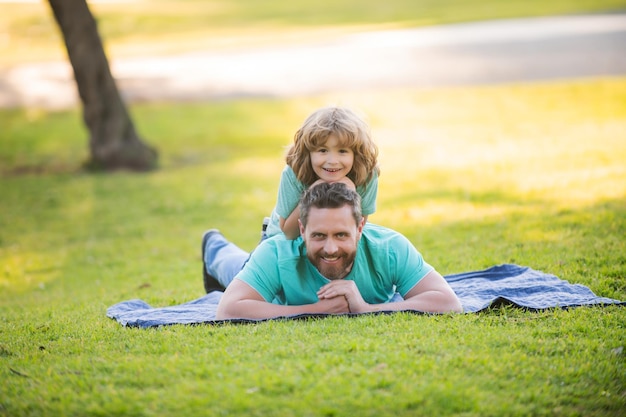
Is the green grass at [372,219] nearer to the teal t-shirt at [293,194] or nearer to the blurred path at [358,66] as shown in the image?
the teal t-shirt at [293,194]

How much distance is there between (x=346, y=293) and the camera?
543 centimetres

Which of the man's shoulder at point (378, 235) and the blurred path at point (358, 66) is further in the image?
the blurred path at point (358, 66)

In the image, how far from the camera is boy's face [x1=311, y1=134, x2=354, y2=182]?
567 cm

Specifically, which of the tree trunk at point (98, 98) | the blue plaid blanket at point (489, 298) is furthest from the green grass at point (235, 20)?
the blue plaid blanket at point (489, 298)

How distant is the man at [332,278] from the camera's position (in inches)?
213

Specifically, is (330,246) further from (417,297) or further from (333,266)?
(417,297)

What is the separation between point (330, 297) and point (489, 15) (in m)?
37.9

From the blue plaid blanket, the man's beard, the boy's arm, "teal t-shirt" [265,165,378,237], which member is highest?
"teal t-shirt" [265,165,378,237]

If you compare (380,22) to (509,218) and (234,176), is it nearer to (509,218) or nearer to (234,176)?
(234,176)

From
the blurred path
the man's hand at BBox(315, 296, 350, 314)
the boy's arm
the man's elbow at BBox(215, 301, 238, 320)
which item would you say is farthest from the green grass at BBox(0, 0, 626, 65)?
the man's hand at BBox(315, 296, 350, 314)

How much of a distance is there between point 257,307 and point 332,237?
0.80m

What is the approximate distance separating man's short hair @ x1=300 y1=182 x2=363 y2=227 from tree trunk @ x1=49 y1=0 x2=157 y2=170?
1043cm

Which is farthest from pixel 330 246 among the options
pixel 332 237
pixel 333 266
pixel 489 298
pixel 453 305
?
pixel 489 298

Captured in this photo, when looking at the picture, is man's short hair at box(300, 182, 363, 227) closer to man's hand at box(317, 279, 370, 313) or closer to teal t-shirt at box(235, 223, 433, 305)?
teal t-shirt at box(235, 223, 433, 305)
